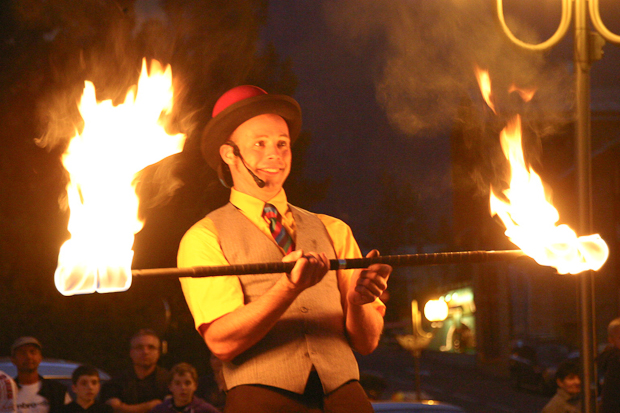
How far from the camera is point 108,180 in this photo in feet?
8.88

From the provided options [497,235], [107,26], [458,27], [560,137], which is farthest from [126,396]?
[497,235]

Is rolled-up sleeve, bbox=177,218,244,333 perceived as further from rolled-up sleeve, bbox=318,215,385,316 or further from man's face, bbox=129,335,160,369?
man's face, bbox=129,335,160,369

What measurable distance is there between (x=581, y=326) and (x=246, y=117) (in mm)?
2894

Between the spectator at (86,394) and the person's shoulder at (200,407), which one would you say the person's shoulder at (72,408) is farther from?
the person's shoulder at (200,407)

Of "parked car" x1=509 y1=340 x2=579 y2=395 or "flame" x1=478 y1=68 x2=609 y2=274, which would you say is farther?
"parked car" x1=509 y1=340 x2=579 y2=395

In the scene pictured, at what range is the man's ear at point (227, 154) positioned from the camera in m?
2.91

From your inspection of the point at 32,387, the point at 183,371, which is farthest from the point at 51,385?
the point at 183,371

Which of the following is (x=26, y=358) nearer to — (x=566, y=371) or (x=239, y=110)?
(x=239, y=110)

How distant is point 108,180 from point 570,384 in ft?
17.6

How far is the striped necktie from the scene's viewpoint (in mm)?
2744

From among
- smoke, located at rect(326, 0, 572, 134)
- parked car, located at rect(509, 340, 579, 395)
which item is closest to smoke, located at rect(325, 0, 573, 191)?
smoke, located at rect(326, 0, 572, 134)

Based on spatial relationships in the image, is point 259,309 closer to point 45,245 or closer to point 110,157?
point 110,157

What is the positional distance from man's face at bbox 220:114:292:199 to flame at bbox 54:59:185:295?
0.34 m

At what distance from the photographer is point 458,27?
5840mm
